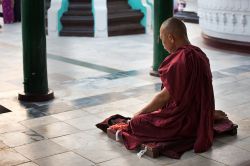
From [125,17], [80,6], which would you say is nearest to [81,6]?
[80,6]

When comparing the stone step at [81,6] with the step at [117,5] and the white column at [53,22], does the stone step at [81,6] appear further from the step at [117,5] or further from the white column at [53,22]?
the white column at [53,22]

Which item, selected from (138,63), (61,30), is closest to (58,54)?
(138,63)

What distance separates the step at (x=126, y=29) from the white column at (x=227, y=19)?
8.64 feet

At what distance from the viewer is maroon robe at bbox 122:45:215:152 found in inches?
163

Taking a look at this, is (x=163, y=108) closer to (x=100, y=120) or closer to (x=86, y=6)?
(x=100, y=120)

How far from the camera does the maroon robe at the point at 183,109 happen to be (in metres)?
4.13

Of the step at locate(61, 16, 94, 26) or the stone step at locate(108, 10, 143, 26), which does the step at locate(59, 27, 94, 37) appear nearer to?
the step at locate(61, 16, 94, 26)

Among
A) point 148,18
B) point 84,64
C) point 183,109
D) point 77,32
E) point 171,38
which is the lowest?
point 84,64

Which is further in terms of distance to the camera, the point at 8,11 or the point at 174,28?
the point at 8,11

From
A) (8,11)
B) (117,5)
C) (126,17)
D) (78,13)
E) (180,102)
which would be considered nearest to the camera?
(180,102)

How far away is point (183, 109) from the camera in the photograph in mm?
4219

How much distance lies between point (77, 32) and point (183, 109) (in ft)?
26.7

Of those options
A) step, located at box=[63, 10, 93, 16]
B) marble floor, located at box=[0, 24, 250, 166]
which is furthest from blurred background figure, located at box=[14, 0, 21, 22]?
marble floor, located at box=[0, 24, 250, 166]

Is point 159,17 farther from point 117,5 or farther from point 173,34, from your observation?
point 117,5
